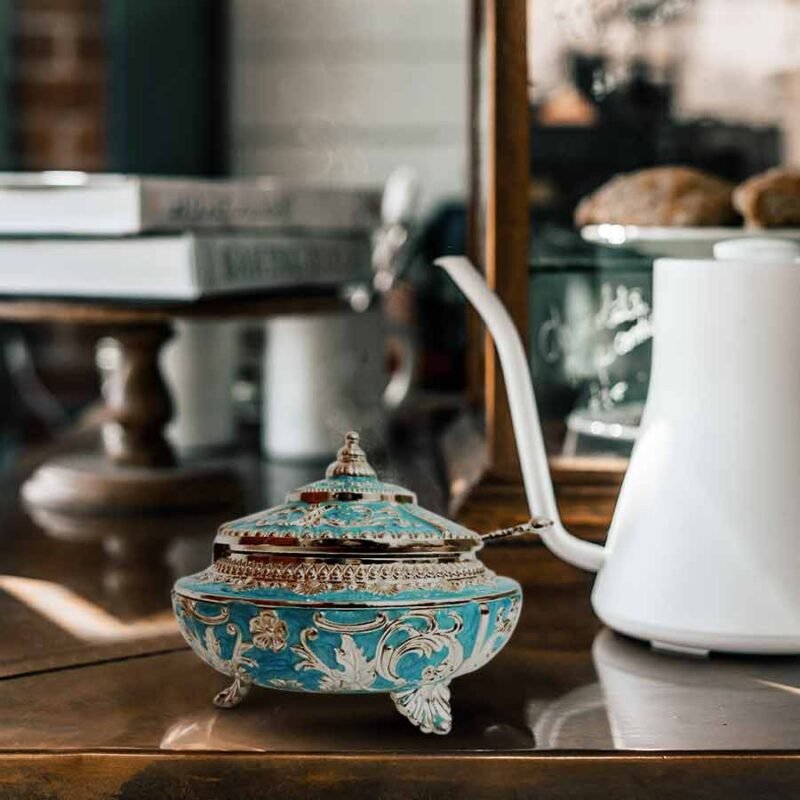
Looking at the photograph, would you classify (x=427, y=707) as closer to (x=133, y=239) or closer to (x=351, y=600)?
(x=351, y=600)

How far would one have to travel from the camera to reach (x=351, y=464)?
499mm

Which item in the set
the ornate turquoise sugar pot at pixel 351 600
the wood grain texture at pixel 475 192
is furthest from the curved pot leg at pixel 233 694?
the wood grain texture at pixel 475 192

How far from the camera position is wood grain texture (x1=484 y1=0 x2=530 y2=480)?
2.43ft

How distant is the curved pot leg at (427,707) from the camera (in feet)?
1.56

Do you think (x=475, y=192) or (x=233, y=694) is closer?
(x=233, y=694)

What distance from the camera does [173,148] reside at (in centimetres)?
234

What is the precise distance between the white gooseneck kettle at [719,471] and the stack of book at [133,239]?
394mm

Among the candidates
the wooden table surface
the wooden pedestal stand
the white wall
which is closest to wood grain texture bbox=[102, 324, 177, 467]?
the wooden pedestal stand

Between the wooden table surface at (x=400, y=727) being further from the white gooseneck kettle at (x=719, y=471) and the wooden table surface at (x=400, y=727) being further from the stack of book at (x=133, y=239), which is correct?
the stack of book at (x=133, y=239)

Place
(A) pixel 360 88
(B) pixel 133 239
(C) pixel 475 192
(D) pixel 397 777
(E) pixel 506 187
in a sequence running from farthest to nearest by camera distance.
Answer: (A) pixel 360 88, (C) pixel 475 192, (B) pixel 133 239, (E) pixel 506 187, (D) pixel 397 777

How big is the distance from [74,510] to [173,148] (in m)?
1.46

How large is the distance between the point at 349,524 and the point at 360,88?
190 centimetres

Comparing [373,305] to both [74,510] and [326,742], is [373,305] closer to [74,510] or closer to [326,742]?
[74,510]

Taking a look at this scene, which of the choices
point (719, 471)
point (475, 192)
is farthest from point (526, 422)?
point (475, 192)
